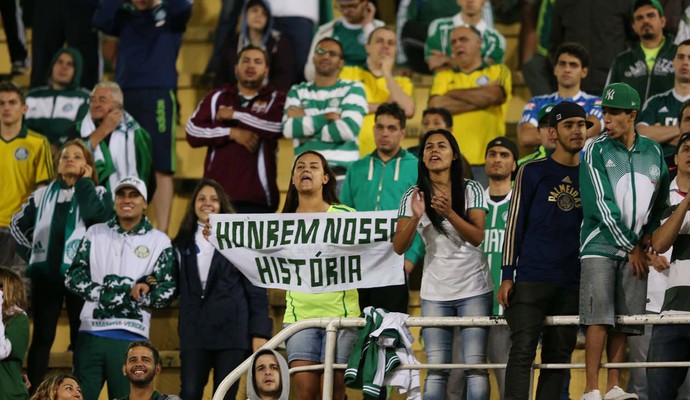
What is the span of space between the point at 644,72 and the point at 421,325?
3768mm

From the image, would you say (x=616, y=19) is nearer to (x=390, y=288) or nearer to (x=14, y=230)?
(x=390, y=288)

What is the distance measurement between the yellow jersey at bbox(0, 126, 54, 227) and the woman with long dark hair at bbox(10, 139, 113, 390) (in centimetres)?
52

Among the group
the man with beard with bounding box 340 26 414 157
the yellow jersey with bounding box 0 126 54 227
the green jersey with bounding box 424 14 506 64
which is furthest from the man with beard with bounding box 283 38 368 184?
the yellow jersey with bounding box 0 126 54 227

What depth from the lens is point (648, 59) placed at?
10.9 meters

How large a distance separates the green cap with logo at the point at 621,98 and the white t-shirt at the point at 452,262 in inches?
34.2

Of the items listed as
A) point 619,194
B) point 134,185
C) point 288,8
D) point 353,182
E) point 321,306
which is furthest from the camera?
point 288,8

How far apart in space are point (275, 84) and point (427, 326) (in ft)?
14.0

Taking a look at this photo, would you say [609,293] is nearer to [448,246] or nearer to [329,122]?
[448,246]

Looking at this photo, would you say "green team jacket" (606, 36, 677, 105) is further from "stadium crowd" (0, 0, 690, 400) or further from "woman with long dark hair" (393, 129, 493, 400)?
"woman with long dark hair" (393, 129, 493, 400)

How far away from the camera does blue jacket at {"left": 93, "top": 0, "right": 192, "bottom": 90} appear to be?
11852mm

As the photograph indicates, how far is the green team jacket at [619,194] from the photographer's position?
7.70 metres

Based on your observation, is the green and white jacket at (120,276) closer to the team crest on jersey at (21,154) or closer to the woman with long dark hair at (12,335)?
the woman with long dark hair at (12,335)

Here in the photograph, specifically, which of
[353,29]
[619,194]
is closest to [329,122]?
[353,29]

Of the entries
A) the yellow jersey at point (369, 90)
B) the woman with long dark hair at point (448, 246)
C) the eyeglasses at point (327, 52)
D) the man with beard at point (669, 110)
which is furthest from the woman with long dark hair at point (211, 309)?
the man with beard at point (669, 110)
